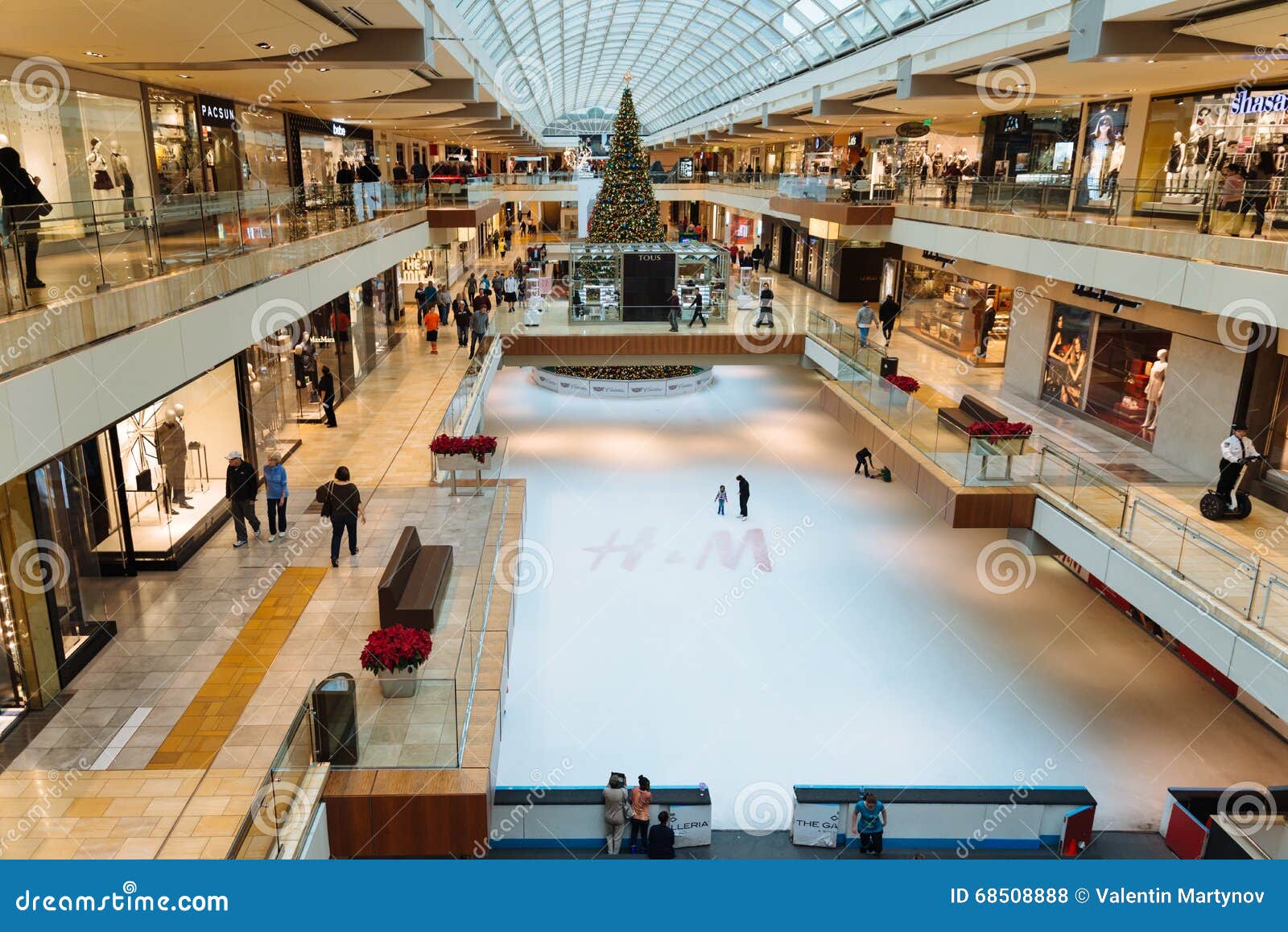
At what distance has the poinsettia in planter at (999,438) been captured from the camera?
47.5 feet

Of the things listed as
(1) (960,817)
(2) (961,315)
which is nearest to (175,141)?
(1) (960,817)

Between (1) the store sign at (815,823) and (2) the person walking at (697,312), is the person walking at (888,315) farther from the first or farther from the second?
(1) the store sign at (815,823)

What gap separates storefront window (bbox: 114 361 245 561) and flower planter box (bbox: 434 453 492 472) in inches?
138

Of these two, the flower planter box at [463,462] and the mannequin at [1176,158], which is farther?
the mannequin at [1176,158]

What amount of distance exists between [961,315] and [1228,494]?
46.9ft

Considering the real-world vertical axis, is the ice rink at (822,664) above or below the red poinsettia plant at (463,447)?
below

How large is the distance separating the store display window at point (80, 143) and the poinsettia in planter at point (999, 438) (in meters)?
12.9

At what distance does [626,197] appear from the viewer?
3228 centimetres

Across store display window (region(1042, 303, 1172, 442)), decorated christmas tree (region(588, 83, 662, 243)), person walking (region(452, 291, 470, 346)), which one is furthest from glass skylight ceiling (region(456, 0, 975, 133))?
person walking (region(452, 291, 470, 346))

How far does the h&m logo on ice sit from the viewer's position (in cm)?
1906

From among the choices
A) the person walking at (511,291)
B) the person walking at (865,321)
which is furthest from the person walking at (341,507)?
the person walking at (865,321)

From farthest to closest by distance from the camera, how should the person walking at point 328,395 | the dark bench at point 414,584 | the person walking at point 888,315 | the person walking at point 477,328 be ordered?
the person walking at point 888,315, the person walking at point 477,328, the person walking at point 328,395, the dark bench at point 414,584

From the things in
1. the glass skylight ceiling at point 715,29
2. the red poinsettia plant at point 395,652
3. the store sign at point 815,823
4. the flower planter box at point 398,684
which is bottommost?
the store sign at point 815,823

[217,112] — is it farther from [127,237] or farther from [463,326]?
[127,237]
